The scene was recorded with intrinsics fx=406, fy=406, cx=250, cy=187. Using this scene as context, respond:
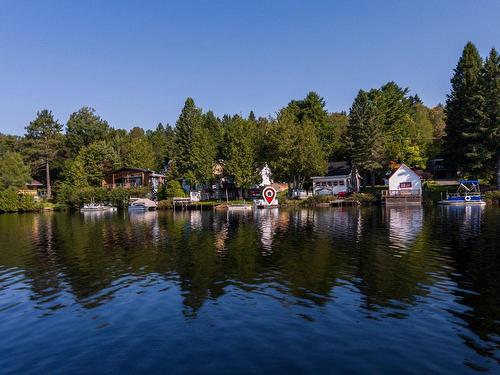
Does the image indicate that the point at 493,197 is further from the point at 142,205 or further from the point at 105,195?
the point at 105,195

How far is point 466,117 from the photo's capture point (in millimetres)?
84250

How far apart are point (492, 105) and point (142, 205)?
78.2 meters

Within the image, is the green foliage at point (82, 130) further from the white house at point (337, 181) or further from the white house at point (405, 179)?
the white house at point (405, 179)

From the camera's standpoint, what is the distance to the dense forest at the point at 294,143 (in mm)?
83688

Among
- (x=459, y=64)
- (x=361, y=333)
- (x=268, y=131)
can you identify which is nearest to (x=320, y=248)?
(x=361, y=333)

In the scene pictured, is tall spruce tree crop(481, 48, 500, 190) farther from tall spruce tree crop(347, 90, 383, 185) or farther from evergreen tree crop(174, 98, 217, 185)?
evergreen tree crop(174, 98, 217, 185)

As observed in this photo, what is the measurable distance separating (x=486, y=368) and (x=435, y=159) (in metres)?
111

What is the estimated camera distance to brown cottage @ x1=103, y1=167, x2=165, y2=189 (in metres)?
113

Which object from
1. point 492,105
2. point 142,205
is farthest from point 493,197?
point 142,205

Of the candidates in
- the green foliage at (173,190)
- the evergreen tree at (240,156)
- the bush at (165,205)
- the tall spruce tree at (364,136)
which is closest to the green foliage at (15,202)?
the bush at (165,205)

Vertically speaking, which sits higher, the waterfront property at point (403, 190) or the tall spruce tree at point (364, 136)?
the tall spruce tree at point (364, 136)

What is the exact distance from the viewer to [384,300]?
1855 cm

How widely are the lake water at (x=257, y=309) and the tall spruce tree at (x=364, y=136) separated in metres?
60.8

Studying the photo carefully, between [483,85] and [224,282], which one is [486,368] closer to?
[224,282]
